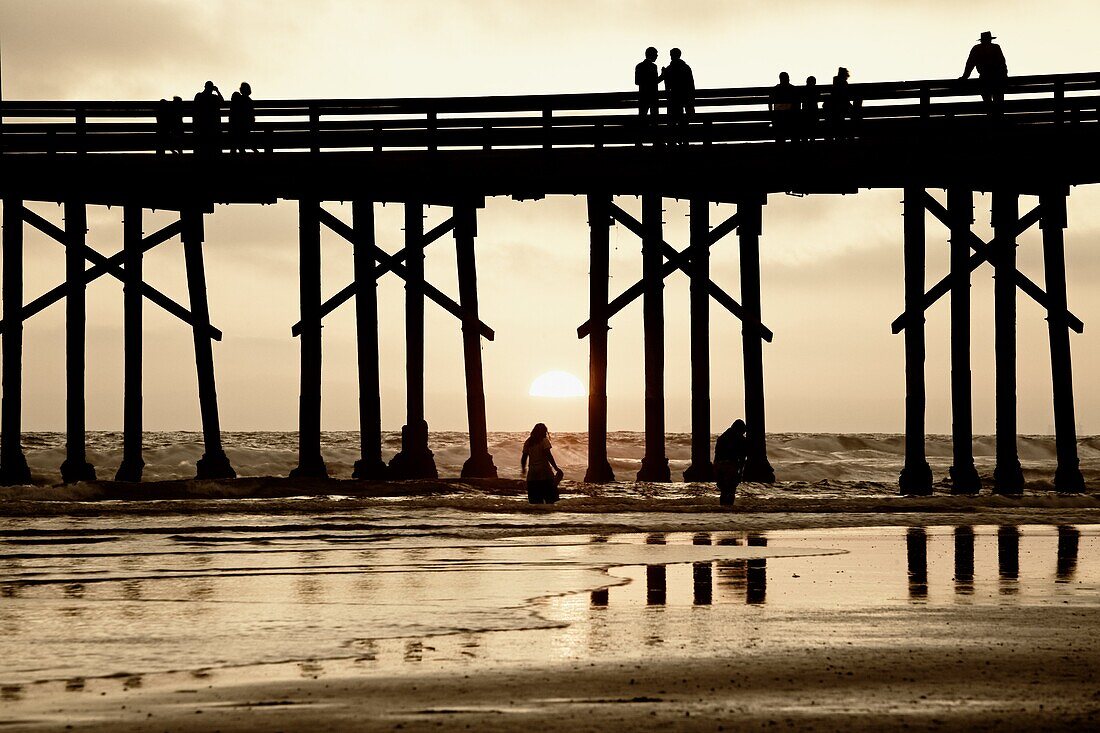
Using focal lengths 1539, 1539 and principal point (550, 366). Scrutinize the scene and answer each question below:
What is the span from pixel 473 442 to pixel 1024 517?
7976 millimetres

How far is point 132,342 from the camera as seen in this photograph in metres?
21.2

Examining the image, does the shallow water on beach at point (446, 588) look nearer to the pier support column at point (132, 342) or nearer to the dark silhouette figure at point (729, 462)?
the dark silhouette figure at point (729, 462)

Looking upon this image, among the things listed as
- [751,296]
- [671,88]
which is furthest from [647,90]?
[751,296]

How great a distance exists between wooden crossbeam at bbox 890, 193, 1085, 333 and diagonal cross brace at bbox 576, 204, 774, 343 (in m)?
1.88

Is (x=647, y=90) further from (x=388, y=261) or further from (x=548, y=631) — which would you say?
(x=548, y=631)

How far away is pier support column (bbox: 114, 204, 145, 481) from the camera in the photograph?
20781mm

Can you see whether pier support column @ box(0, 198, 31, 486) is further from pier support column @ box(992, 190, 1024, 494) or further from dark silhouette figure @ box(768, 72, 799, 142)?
pier support column @ box(992, 190, 1024, 494)

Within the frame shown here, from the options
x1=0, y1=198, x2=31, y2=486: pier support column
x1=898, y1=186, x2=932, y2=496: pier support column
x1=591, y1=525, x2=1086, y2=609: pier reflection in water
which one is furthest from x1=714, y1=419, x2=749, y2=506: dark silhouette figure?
x1=0, y1=198, x2=31, y2=486: pier support column

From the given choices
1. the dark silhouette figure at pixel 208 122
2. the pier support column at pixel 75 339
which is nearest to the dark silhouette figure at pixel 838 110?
the dark silhouette figure at pixel 208 122

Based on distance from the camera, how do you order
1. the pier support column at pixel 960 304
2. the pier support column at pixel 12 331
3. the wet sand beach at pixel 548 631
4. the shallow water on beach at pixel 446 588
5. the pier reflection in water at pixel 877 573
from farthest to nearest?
the pier support column at pixel 12 331, the pier support column at pixel 960 304, the pier reflection in water at pixel 877 573, the shallow water on beach at pixel 446 588, the wet sand beach at pixel 548 631

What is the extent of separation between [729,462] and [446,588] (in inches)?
352

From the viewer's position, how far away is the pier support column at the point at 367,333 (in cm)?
2002

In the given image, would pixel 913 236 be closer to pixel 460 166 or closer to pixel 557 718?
pixel 460 166

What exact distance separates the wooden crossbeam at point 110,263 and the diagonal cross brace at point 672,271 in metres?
5.29
